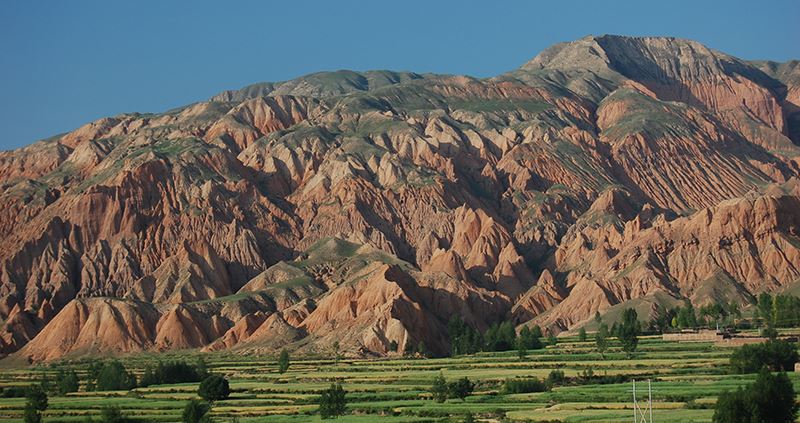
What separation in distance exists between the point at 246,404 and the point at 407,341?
2282 inches

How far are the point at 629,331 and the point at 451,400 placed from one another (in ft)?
127

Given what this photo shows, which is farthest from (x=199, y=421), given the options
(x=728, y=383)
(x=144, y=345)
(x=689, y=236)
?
(x=689, y=236)

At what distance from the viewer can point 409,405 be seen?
104m

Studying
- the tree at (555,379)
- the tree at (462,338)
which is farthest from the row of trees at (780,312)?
the tree at (555,379)

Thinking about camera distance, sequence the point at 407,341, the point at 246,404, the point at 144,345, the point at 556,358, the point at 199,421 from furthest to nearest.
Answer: the point at 144,345 → the point at 407,341 → the point at 556,358 → the point at 246,404 → the point at 199,421

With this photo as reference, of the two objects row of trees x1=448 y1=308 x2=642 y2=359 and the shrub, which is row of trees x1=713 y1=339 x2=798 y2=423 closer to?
the shrub

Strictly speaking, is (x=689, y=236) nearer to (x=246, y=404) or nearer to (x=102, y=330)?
(x=102, y=330)

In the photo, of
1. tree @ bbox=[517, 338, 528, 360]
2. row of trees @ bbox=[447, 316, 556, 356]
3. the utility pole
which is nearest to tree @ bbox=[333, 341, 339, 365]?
row of trees @ bbox=[447, 316, 556, 356]

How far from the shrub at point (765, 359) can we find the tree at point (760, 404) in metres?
27.9

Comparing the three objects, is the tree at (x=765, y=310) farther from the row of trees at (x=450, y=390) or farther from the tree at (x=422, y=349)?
the row of trees at (x=450, y=390)

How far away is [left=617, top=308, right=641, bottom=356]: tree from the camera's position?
136875 mm

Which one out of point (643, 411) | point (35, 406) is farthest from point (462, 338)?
point (643, 411)

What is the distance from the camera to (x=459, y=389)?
108m

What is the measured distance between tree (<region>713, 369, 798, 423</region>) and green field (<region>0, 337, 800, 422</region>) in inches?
167
